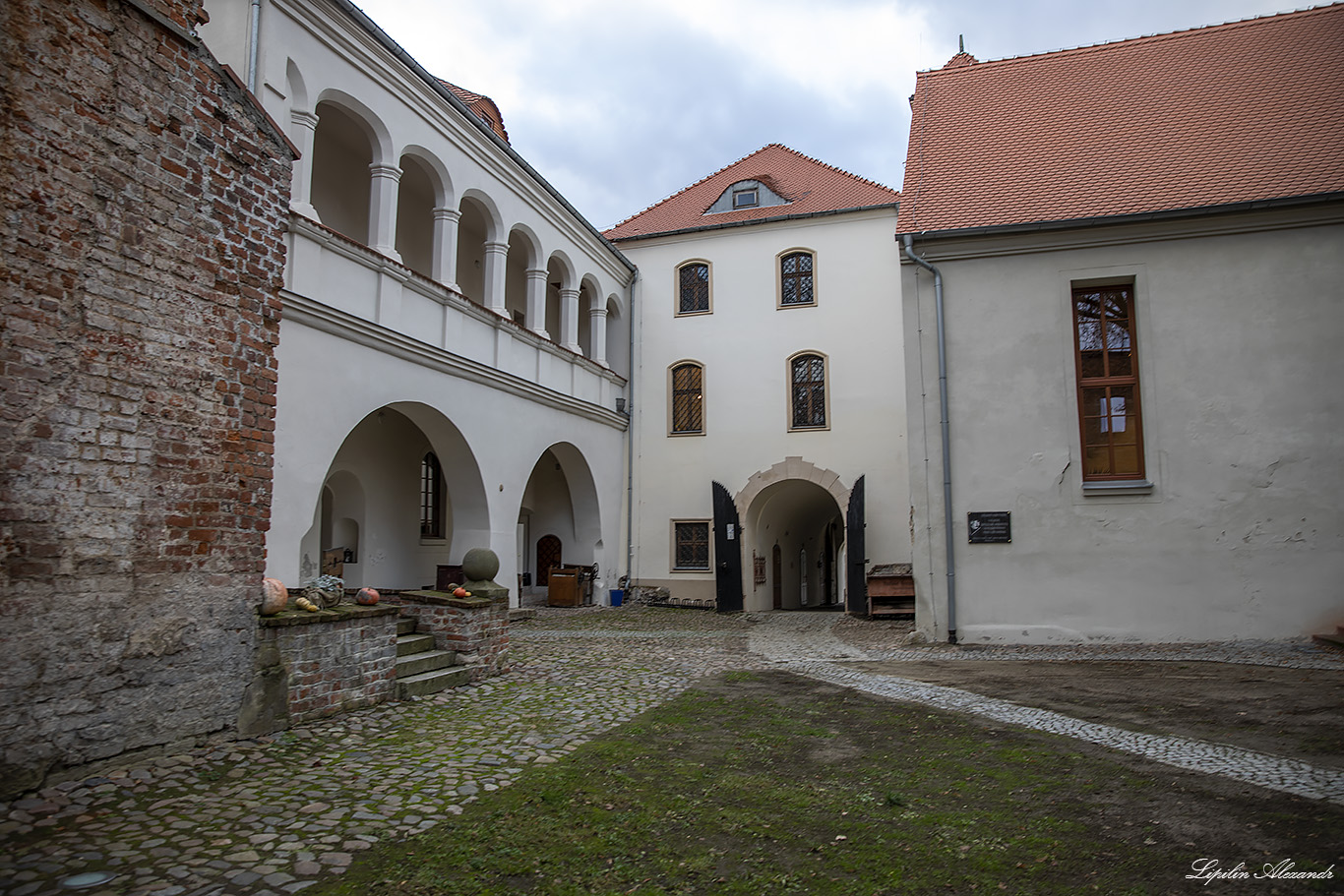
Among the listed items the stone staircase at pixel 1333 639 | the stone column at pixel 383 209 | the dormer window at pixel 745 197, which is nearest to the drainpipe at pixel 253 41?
the stone column at pixel 383 209

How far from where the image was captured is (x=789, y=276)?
67.6 ft

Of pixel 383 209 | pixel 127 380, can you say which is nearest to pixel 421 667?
pixel 127 380

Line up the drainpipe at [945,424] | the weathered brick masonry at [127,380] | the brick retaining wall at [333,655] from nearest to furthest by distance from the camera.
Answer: the weathered brick masonry at [127,380]
the brick retaining wall at [333,655]
the drainpipe at [945,424]

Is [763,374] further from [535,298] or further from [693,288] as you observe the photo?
[535,298]

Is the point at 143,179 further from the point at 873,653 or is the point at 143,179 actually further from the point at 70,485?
the point at 873,653

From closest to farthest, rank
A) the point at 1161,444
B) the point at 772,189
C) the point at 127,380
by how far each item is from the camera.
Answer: the point at 127,380 < the point at 1161,444 < the point at 772,189

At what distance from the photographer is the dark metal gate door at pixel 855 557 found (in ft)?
58.0

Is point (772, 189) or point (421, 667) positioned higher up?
point (772, 189)

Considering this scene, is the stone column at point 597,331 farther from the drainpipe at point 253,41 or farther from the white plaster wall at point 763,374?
the drainpipe at point 253,41

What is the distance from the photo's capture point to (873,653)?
11.2m

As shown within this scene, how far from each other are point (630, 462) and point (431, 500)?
486 centimetres

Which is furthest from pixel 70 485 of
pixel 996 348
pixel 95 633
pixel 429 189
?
pixel 429 189

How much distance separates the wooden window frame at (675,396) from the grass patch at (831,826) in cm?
1452

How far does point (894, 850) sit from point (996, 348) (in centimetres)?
931
